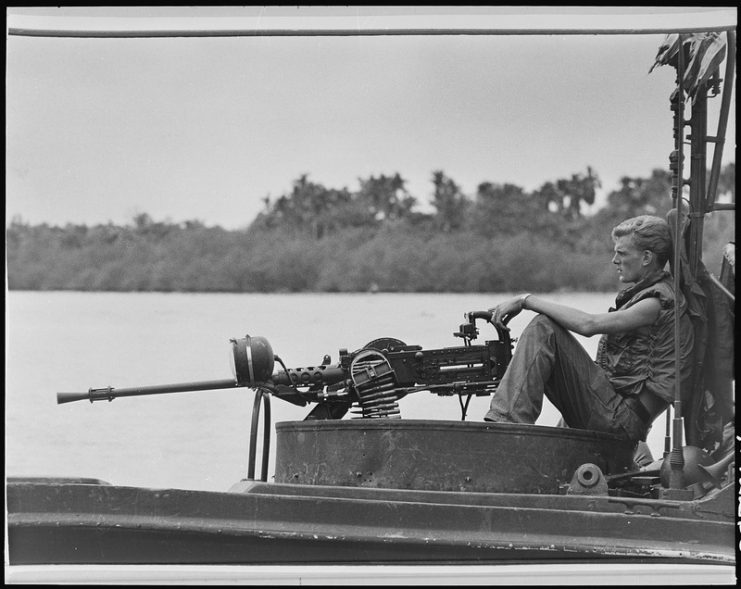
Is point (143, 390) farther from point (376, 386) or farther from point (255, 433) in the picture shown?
point (376, 386)

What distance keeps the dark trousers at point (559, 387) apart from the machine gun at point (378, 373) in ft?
1.07

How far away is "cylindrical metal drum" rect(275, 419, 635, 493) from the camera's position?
5.49 m

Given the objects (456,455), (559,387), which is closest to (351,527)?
(456,455)

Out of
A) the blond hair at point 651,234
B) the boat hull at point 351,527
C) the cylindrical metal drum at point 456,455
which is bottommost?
the boat hull at point 351,527

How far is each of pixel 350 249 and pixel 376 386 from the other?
2.69 m

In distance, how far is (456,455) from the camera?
5500mm

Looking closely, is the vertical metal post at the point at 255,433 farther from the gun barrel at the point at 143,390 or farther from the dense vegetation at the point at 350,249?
the dense vegetation at the point at 350,249

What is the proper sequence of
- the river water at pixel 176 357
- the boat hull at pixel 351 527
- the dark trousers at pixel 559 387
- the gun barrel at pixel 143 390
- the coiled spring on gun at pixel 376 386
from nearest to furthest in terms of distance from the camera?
1. the boat hull at pixel 351 527
2. the dark trousers at pixel 559 387
3. the coiled spring on gun at pixel 376 386
4. the gun barrel at pixel 143 390
5. the river water at pixel 176 357

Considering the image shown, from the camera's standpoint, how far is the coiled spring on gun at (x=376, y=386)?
591cm

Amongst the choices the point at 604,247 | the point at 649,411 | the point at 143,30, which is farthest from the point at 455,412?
the point at 143,30

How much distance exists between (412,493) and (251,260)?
364 cm

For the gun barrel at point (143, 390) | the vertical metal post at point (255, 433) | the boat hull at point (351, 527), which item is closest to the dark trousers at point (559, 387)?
the boat hull at point (351, 527)

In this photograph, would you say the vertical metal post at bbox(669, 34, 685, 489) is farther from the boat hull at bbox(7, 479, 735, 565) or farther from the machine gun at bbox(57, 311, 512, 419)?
the machine gun at bbox(57, 311, 512, 419)

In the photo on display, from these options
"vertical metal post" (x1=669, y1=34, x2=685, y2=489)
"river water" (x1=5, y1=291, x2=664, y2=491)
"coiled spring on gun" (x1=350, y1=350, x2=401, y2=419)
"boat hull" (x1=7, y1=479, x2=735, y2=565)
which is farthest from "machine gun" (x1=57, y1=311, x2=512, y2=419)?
"river water" (x1=5, y1=291, x2=664, y2=491)
